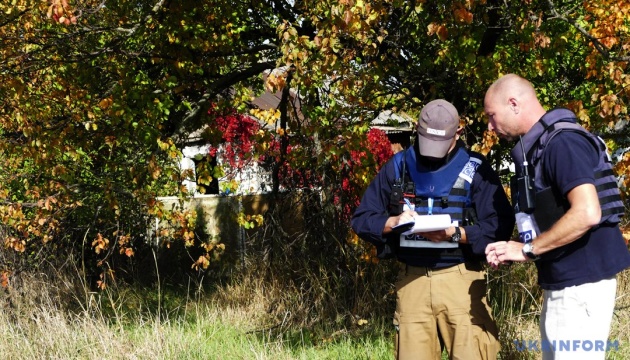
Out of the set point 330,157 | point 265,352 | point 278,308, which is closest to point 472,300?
point 265,352

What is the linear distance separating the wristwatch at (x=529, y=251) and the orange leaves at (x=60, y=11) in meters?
3.42

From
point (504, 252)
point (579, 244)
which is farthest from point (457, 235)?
point (579, 244)

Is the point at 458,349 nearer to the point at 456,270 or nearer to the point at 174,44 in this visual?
the point at 456,270

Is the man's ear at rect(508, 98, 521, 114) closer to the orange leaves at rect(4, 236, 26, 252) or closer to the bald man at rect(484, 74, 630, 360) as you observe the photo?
the bald man at rect(484, 74, 630, 360)

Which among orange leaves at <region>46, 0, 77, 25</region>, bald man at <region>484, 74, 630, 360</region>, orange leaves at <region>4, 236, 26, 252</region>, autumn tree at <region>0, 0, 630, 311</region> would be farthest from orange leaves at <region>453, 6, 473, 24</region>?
orange leaves at <region>4, 236, 26, 252</region>

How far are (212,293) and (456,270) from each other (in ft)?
19.2

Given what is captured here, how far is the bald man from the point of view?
304 cm

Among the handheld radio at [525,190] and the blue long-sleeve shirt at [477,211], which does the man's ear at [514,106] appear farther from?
the blue long-sleeve shirt at [477,211]

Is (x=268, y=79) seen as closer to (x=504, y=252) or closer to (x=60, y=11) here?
(x=60, y=11)

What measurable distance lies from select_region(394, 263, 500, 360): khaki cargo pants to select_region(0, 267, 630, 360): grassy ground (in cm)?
128

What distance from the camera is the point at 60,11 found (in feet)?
16.3

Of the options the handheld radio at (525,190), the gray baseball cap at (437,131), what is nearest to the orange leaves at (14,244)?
the gray baseball cap at (437,131)

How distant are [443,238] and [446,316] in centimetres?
41

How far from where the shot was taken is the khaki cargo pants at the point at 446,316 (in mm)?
3727
